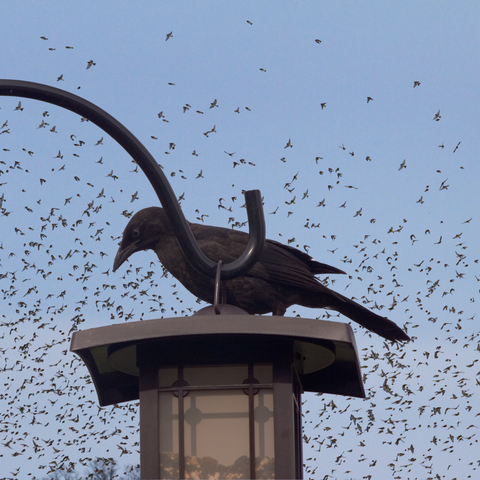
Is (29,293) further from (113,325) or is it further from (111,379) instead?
(113,325)

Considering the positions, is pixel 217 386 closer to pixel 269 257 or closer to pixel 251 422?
pixel 251 422

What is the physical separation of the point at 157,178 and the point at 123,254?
36.0 inches

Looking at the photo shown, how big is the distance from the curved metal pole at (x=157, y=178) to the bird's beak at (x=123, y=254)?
2.75ft

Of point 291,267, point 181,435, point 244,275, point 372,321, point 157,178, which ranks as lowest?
point 181,435

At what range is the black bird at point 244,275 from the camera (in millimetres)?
5152

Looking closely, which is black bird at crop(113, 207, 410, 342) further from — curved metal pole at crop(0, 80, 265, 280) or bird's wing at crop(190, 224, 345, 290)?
curved metal pole at crop(0, 80, 265, 280)

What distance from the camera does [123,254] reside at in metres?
5.17

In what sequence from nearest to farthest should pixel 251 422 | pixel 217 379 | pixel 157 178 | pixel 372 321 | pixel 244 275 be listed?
pixel 251 422, pixel 217 379, pixel 157 178, pixel 372 321, pixel 244 275

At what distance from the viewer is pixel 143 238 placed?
5.25 m

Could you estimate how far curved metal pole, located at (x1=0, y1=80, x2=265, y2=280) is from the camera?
4344mm

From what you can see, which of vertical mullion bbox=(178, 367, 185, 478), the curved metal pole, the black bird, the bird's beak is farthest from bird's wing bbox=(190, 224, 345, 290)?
vertical mullion bbox=(178, 367, 185, 478)

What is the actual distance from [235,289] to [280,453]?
1.48 m

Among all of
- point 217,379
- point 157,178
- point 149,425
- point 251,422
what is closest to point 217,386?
point 217,379

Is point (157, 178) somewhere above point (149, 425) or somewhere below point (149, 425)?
above
